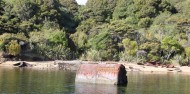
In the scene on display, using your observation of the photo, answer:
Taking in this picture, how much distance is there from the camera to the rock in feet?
167

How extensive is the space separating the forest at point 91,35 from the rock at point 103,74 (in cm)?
4094

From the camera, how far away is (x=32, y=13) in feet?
394

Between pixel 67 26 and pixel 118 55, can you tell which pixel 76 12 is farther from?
pixel 118 55

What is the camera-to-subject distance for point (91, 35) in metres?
114

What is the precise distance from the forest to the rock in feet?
134

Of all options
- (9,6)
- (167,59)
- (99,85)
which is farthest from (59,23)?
(99,85)

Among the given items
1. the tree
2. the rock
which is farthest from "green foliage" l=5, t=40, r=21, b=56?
the tree

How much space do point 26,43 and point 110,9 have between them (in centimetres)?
5612

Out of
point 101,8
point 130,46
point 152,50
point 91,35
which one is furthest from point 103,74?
point 101,8

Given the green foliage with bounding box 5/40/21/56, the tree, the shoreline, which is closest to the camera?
the shoreline

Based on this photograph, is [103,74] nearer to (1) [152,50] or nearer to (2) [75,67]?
(2) [75,67]

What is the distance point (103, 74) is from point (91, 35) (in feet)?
208

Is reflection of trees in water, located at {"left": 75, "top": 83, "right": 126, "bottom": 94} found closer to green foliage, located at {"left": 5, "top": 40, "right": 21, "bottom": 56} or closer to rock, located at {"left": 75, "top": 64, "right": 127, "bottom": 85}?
rock, located at {"left": 75, "top": 64, "right": 127, "bottom": 85}

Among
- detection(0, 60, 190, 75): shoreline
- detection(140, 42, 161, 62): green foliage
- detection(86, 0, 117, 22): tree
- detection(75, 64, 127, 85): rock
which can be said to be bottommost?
detection(75, 64, 127, 85): rock
